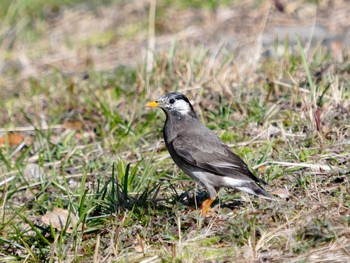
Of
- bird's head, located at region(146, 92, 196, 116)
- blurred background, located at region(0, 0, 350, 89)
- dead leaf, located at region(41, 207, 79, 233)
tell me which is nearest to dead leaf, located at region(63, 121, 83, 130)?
bird's head, located at region(146, 92, 196, 116)

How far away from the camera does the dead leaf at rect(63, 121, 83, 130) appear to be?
759cm

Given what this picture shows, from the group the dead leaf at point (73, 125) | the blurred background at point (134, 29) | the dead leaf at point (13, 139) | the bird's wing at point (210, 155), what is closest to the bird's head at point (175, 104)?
the bird's wing at point (210, 155)

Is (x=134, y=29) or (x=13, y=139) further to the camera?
(x=134, y=29)

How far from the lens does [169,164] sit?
6566 mm

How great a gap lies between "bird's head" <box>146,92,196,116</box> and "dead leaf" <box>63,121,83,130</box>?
1.64m

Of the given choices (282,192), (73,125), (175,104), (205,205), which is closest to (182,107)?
(175,104)

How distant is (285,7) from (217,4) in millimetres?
1121

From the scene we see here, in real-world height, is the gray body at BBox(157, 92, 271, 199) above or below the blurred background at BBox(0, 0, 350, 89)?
above

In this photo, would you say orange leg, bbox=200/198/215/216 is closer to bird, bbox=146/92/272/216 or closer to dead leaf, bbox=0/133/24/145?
bird, bbox=146/92/272/216

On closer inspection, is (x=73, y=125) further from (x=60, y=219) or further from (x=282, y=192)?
(x=282, y=192)

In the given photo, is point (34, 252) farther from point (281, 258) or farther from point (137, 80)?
point (137, 80)

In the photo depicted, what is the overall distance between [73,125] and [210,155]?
2467 mm

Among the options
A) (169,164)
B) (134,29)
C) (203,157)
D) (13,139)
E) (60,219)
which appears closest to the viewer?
(60,219)

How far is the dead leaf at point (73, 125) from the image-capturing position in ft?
24.9
